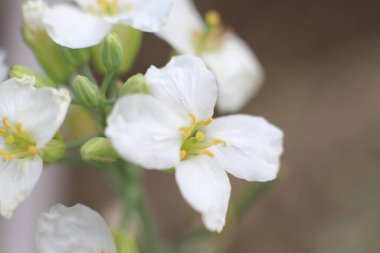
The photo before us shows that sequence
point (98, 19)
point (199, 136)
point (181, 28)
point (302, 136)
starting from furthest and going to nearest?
1. point (302, 136)
2. point (181, 28)
3. point (98, 19)
4. point (199, 136)

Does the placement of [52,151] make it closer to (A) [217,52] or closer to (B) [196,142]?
(B) [196,142]

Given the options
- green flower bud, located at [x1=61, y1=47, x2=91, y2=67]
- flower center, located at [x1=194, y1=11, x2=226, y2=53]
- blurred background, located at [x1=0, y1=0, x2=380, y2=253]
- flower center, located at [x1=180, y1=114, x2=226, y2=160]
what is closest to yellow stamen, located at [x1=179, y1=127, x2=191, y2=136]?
flower center, located at [x1=180, y1=114, x2=226, y2=160]

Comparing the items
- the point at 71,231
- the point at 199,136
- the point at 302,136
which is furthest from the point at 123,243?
the point at 302,136

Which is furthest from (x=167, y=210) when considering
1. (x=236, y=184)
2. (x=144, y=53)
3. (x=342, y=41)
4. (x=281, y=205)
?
(x=342, y=41)

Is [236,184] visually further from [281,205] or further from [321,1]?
[321,1]

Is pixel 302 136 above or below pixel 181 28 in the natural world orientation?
below

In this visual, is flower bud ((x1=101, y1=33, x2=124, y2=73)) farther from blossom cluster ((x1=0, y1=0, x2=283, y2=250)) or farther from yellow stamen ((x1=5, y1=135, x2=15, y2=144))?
yellow stamen ((x1=5, y1=135, x2=15, y2=144))
